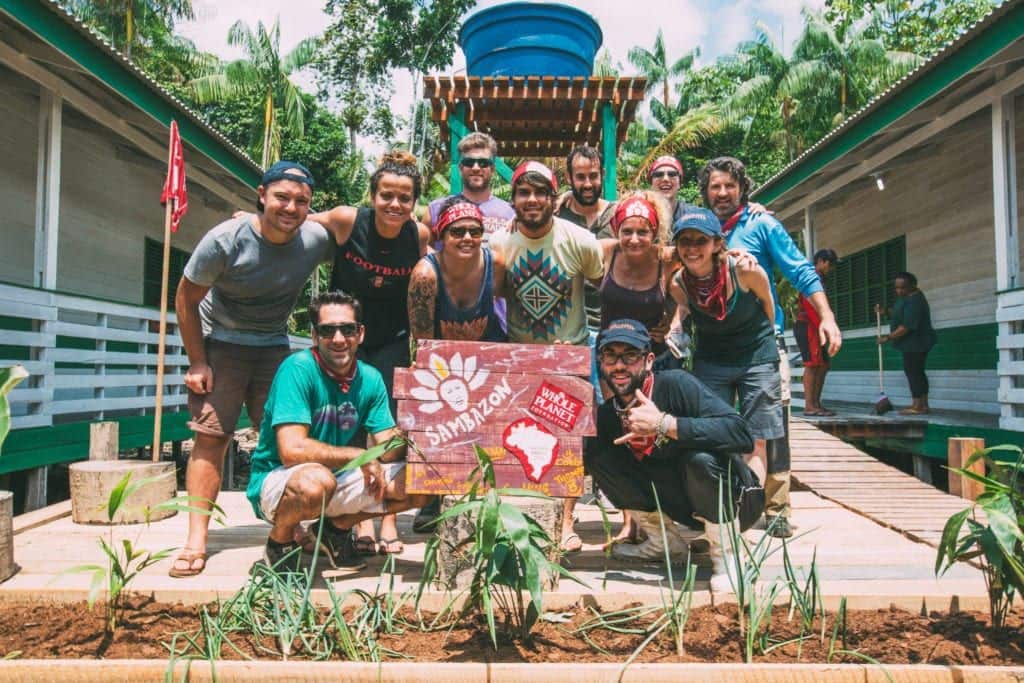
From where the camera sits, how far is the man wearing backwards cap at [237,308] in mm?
3605

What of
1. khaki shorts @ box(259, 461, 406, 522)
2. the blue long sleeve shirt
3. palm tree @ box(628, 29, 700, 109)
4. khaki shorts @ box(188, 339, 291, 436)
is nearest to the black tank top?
khaki shorts @ box(188, 339, 291, 436)

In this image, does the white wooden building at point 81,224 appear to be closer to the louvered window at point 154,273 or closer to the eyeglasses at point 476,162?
the louvered window at point 154,273

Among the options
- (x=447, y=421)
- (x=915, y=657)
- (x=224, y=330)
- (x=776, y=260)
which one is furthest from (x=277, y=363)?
(x=915, y=657)

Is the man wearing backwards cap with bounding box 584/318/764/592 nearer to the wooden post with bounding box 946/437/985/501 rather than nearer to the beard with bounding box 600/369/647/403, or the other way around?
the beard with bounding box 600/369/647/403

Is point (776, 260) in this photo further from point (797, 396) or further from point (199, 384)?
point (797, 396)

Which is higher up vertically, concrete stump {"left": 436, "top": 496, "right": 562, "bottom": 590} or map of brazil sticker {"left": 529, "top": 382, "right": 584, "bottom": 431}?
map of brazil sticker {"left": 529, "top": 382, "right": 584, "bottom": 431}

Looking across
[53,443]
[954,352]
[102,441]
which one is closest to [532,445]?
[102,441]

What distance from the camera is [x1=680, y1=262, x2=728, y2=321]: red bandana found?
3717 millimetres

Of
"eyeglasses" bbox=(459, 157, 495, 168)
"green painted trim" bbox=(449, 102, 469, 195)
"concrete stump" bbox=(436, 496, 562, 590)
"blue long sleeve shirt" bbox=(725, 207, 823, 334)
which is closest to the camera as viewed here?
"concrete stump" bbox=(436, 496, 562, 590)

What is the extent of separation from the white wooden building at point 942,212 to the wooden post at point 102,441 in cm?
717

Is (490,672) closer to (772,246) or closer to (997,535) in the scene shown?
(997,535)

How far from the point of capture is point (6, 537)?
3275 mm

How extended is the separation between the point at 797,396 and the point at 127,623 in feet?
38.3

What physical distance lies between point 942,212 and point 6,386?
Answer: 11.0m
